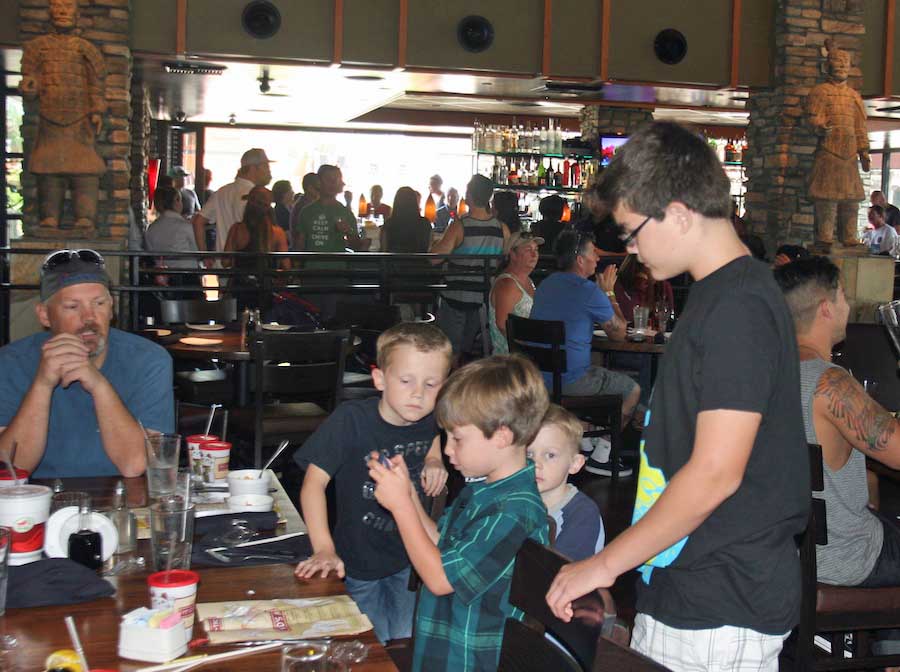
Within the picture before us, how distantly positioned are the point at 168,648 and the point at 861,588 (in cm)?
203

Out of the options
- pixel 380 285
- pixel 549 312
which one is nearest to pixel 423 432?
pixel 549 312

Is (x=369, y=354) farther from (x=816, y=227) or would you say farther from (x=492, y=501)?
(x=816, y=227)

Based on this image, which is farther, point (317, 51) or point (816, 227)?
point (816, 227)

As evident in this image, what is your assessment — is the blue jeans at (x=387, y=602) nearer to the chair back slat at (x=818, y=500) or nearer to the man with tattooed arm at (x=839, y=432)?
the chair back slat at (x=818, y=500)

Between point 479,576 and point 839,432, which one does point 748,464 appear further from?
point 839,432

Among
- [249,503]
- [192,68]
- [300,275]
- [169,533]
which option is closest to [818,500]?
[249,503]

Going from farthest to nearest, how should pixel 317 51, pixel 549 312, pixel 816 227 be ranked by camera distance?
1. pixel 816 227
2. pixel 317 51
3. pixel 549 312

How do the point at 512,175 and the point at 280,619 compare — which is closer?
the point at 280,619

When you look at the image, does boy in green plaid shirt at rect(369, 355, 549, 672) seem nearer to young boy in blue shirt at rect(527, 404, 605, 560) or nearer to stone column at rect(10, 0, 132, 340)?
young boy in blue shirt at rect(527, 404, 605, 560)

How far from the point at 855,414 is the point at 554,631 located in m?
1.45

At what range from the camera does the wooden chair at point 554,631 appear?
133 centimetres

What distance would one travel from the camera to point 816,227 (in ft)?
31.3

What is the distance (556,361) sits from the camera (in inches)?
211

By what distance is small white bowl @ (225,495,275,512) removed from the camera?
2.33 meters
